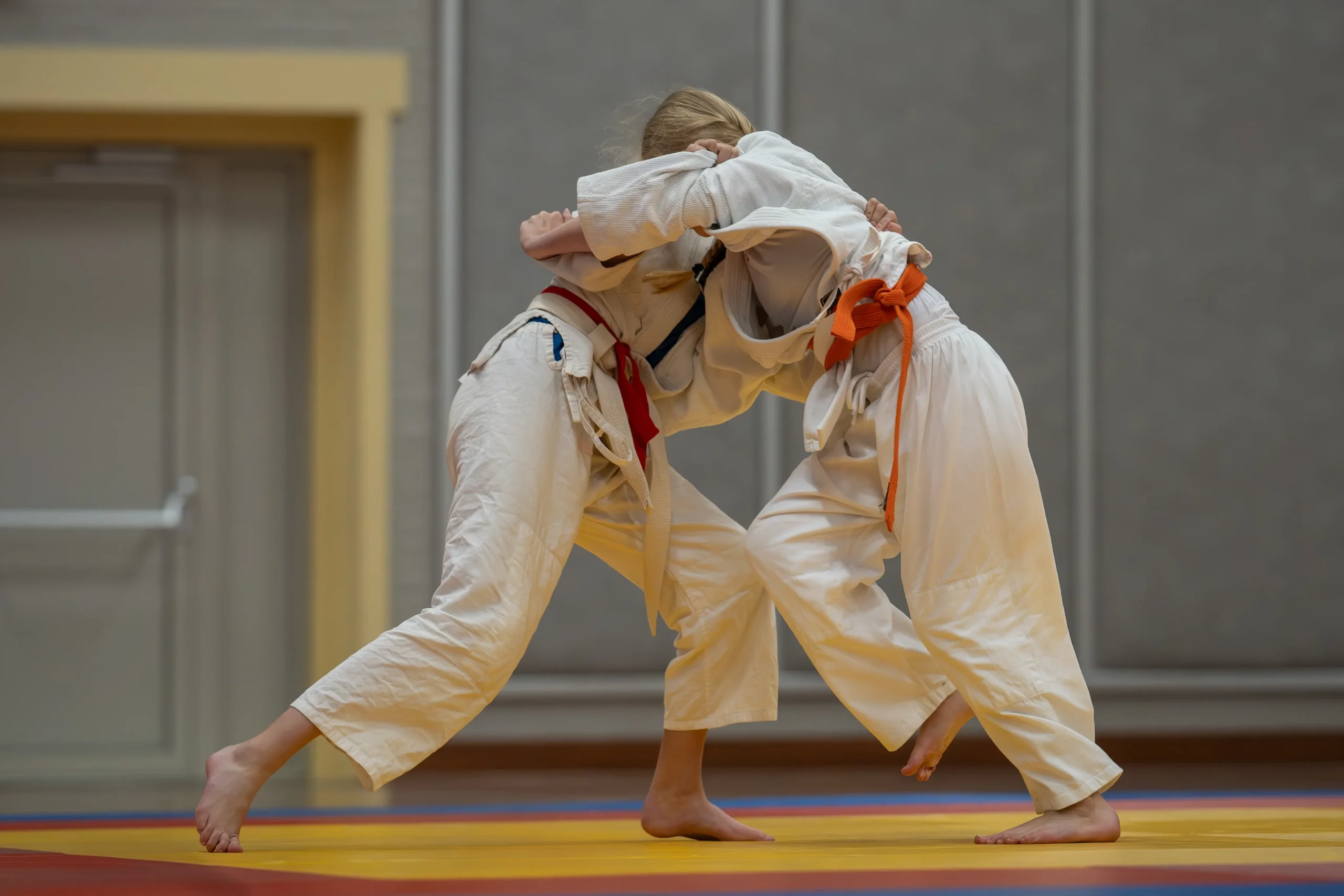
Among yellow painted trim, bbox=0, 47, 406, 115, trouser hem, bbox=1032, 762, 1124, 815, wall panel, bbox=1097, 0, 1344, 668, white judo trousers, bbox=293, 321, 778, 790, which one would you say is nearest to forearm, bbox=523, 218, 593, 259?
white judo trousers, bbox=293, 321, 778, 790

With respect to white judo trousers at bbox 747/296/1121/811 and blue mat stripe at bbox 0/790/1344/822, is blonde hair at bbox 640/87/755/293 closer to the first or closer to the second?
white judo trousers at bbox 747/296/1121/811

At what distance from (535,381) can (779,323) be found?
16.0 inches

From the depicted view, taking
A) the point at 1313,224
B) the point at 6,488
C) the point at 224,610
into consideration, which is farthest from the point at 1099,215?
the point at 6,488

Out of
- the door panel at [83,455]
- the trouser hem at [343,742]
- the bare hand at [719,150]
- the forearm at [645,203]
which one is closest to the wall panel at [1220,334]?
the bare hand at [719,150]

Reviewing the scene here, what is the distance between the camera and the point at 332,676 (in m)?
1.83

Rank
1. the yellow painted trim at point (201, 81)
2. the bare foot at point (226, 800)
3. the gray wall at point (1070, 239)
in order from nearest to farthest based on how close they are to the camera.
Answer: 1. the bare foot at point (226, 800)
2. the yellow painted trim at point (201, 81)
3. the gray wall at point (1070, 239)

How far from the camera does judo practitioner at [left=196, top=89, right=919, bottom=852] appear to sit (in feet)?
5.99

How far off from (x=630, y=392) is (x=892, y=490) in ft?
1.56

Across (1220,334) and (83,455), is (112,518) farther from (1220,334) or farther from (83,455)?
(1220,334)

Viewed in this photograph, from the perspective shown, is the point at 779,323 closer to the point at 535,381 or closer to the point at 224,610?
the point at 535,381

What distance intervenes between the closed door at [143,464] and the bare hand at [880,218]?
101 inches

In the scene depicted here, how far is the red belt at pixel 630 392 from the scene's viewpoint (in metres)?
2.12

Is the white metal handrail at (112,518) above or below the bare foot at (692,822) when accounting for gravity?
above

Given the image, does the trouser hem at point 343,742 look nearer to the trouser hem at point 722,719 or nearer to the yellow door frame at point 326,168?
the trouser hem at point 722,719
